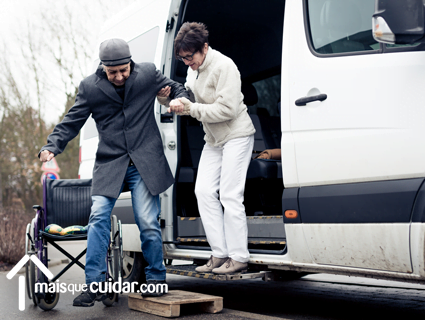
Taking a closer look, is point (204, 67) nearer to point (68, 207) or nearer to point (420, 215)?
point (68, 207)

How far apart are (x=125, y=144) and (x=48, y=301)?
1.39 m

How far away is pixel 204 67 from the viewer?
3900 mm

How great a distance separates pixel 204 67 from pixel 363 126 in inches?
55.2

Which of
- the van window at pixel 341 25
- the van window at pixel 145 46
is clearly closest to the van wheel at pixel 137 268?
the van window at pixel 145 46

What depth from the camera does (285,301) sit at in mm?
4637

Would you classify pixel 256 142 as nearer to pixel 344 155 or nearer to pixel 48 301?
pixel 344 155

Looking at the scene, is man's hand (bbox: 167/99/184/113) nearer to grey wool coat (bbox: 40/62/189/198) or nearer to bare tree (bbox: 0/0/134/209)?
grey wool coat (bbox: 40/62/189/198)

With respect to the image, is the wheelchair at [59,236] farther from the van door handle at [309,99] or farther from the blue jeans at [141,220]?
the van door handle at [309,99]

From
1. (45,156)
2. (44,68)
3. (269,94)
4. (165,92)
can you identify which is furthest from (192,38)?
(44,68)

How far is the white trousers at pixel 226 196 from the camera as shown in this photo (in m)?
3.72

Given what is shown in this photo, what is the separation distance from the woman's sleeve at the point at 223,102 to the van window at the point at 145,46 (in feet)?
3.54

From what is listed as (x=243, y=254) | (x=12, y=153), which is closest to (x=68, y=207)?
(x=243, y=254)

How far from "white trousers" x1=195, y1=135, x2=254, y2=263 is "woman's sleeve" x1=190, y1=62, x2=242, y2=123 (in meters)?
0.24

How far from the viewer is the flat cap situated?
3.57 m
